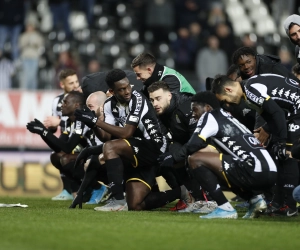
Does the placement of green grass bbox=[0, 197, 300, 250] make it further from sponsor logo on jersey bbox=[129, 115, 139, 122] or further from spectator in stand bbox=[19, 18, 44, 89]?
spectator in stand bbox=[19, 18, 44, 89]

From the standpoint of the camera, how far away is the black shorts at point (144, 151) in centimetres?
1016

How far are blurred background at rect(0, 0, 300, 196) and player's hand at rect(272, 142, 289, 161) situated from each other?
26.6ft

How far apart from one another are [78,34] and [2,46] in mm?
2362

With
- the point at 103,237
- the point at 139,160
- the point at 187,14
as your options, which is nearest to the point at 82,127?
the point at 139,160

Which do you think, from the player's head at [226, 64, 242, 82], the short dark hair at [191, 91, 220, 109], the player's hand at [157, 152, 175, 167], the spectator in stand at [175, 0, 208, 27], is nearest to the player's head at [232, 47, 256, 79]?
the player's head at [226, 64, 242, 82]

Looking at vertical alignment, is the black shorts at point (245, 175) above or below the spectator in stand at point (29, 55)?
below

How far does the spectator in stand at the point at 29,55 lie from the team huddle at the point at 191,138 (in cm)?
641

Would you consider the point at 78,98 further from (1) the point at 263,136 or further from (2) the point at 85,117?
(1) the point at 263,136

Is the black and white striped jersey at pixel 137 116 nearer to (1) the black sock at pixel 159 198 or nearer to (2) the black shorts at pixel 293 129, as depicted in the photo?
(1) the black sock at pixel 159 198

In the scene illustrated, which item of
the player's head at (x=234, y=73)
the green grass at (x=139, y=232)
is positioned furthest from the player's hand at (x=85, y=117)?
the player's head at (x=234, y=73)

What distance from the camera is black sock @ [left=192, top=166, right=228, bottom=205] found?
8531mm

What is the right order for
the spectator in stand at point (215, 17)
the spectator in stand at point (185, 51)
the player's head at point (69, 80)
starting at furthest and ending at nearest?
the spectator in stand at point (215, 17) < the spectator in stand at point (185, 51) < the player's head at point (69, 80)

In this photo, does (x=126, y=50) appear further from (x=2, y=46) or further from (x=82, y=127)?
(x=82, y=127)

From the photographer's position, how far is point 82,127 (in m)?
11.7
